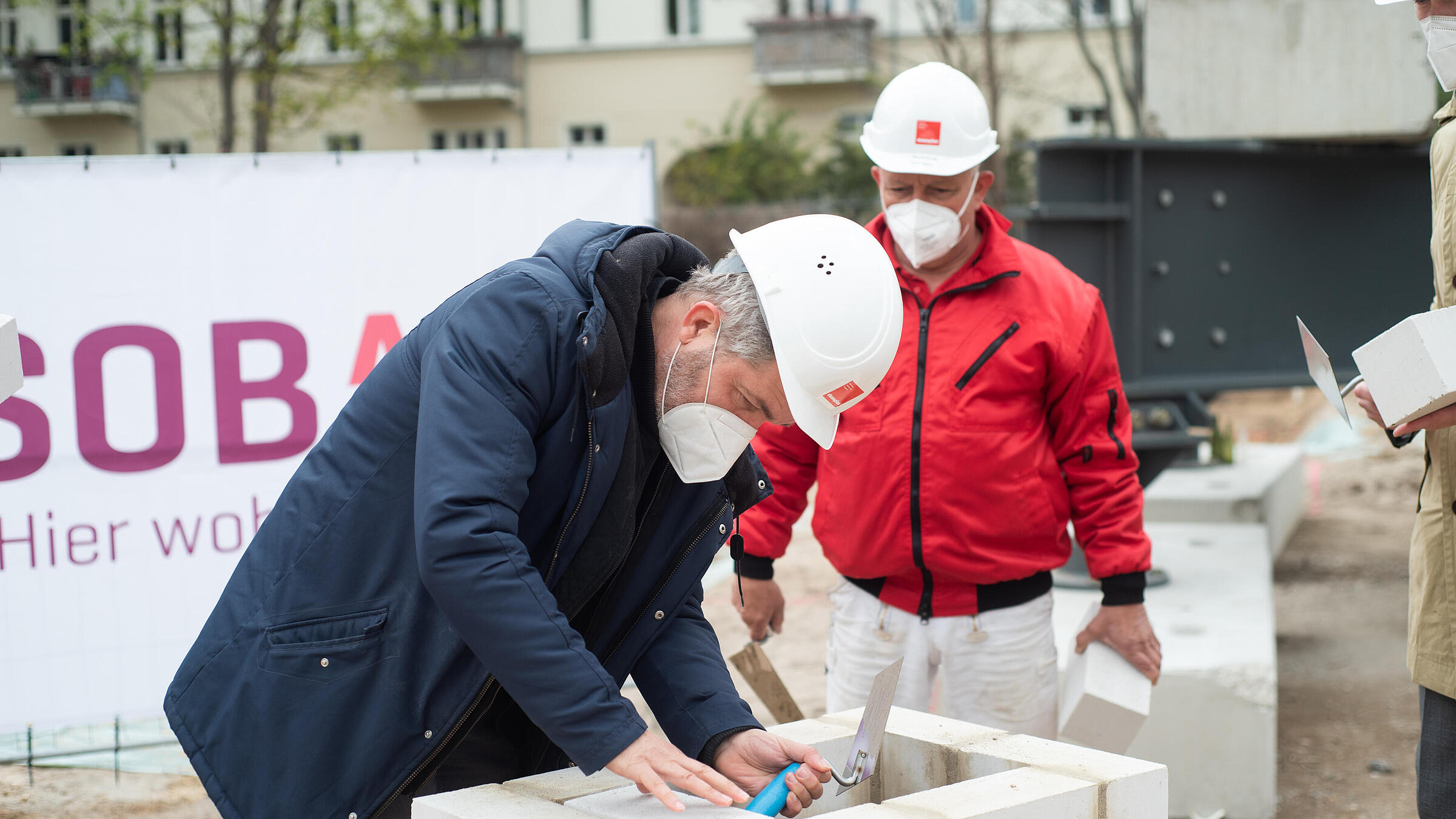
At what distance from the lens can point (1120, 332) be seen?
562cm

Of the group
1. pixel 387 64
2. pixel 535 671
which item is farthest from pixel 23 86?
pixel 535 671

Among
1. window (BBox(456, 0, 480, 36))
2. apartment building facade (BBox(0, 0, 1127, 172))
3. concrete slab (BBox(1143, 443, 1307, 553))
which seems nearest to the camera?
concrete slab (BBox(1143, 443, 1307, 553))

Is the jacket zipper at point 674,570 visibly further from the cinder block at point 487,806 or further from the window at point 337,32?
the window at point 337,32

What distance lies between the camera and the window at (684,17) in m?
32.7

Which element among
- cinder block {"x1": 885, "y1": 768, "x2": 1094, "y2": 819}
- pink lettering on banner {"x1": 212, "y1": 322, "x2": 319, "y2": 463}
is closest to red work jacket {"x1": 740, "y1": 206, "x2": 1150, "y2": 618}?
cinder block {"x1": 885, "y1": 768, "x2": 1094, "y2": 819}

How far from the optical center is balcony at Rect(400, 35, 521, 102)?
105 ft

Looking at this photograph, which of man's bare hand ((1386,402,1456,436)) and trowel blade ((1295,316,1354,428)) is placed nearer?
man's bare hand ((1386,402,1456,436))

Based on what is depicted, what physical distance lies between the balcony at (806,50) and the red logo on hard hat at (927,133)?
2864cm

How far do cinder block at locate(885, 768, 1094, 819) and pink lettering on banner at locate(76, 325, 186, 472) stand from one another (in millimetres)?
3486

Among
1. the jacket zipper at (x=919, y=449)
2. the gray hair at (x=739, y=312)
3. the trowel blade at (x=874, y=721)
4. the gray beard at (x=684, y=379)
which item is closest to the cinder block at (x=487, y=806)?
the trowel blade at (x=874, y=721)

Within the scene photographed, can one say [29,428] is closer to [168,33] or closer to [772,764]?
[772,764]

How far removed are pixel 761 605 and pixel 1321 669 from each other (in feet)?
14.2

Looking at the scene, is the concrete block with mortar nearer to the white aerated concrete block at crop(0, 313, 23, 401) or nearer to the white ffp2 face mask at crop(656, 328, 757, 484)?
the white ffp2 face mask at crop(656, 328, 757, 484)

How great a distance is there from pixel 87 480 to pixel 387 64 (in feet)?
65.3
